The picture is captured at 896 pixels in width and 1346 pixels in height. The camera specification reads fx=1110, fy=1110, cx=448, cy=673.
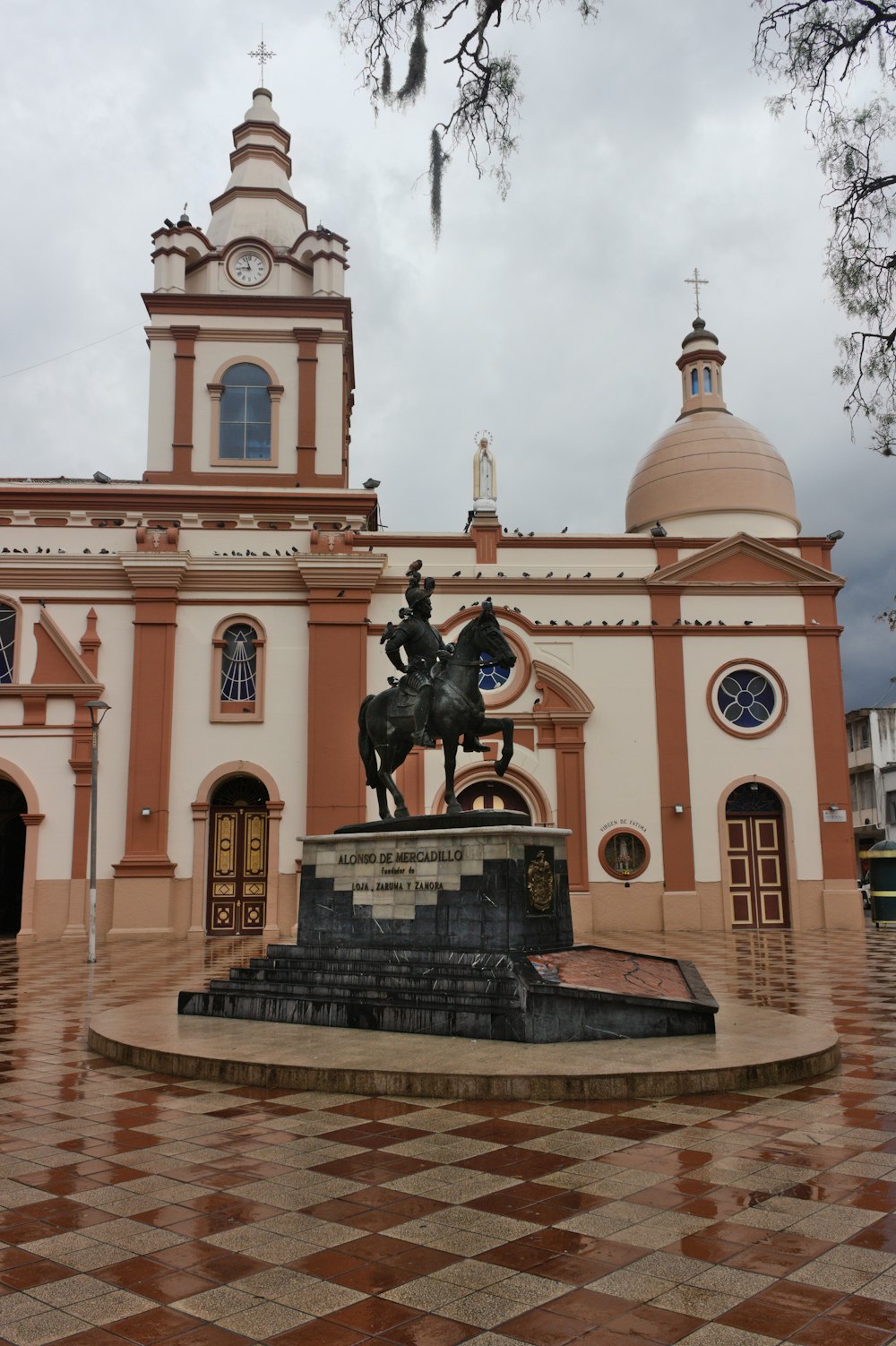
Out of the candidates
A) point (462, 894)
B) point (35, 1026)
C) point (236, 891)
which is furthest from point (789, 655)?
point (35, 1026)

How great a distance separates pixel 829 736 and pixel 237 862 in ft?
41.9

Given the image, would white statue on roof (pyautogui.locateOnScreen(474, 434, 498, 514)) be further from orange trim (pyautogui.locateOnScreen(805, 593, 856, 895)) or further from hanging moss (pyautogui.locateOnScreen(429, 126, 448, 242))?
hanging moss (pyautogui.locateOnScreen(429, 126, 448, 242))

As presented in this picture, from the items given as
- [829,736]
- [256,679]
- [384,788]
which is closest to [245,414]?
[256,679]

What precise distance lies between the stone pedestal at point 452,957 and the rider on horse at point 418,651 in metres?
1.17

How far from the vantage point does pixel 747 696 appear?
23984mm

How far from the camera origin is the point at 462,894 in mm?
9758

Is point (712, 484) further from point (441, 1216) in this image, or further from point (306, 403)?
point (441, 1216)

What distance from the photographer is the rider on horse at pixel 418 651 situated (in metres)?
11.4

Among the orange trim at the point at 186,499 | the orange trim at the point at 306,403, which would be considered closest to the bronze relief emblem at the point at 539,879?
the orange trim at the point at 186,499

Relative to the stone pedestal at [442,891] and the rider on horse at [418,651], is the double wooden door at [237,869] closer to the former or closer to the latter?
the stone pedestal at [442,891]

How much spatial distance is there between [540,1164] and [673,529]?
22.5 m

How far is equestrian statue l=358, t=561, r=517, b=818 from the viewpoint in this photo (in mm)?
11062

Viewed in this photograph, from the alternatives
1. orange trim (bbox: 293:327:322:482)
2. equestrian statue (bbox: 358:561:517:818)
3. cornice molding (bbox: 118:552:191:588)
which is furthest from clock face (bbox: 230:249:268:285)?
equestrian statue (bbox: 358:561:517:818)

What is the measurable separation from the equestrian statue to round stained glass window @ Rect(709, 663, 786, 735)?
43.6ft
